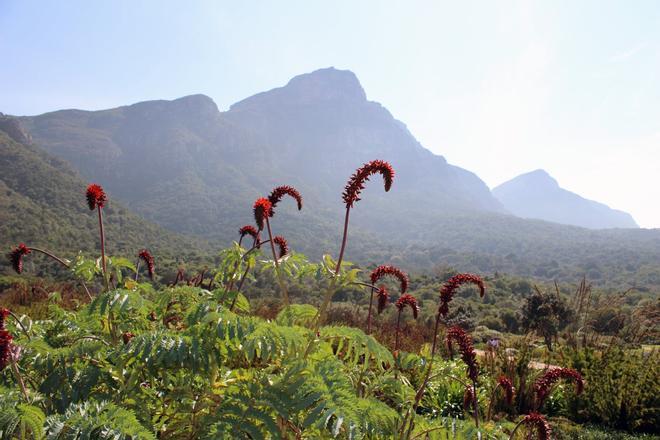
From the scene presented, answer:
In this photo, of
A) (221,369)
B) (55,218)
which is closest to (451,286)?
(221,369)

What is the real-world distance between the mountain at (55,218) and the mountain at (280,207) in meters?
31.8

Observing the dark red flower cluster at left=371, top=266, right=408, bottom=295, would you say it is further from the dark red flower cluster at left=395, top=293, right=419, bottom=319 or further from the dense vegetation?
the dark red flower cluster at left=395, top=293, right=419, bottom=319

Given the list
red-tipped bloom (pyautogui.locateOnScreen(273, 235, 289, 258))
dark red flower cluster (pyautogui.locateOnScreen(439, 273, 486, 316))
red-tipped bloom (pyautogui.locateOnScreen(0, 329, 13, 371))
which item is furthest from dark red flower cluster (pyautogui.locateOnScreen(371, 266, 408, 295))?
red-tipped bloom (pyautogui.locateOnScreen(0, 329, 13, 371))

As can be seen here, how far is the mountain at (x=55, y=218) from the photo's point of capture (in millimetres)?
36312

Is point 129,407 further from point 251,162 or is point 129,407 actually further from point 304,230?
point 251,162

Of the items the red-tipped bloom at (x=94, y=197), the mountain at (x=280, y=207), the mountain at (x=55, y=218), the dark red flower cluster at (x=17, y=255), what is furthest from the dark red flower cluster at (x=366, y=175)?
the mountain at (x=280, y=207)

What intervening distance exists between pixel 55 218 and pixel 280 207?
77.6 meters

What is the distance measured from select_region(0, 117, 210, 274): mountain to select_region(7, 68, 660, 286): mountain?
3181cm

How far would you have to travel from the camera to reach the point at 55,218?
41.8m

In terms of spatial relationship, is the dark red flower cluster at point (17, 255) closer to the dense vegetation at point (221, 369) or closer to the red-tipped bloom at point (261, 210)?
the dense vegetation at point (221, 369)

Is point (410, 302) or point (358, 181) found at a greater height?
point (358, 181)

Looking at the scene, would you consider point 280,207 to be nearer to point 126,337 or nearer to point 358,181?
point 126,337

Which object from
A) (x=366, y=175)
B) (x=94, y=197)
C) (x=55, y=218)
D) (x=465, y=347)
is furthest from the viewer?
(x=55, y=218)

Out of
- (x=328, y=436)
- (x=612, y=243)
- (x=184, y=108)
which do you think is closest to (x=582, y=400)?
(x=328, y=436)
